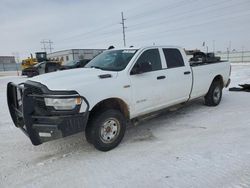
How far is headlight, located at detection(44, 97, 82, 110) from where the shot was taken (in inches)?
129

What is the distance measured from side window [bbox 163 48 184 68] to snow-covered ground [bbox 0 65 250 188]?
4.65 ft

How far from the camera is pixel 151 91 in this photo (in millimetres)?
4398

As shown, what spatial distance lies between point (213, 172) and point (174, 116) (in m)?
2.82

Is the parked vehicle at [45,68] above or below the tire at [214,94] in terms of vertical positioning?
above

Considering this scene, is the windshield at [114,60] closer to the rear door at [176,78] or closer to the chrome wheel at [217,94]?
the rear door at [176,78]

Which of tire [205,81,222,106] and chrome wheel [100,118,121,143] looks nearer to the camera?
chrome wheel [100,118,121,143]

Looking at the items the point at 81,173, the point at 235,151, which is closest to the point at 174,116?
the point at 235,151

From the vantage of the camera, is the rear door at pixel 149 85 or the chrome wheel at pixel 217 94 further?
the chrome wheel at pixel 217 94

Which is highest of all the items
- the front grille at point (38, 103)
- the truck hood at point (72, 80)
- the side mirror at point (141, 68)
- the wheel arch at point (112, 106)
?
the side mirror at point (141, 68)

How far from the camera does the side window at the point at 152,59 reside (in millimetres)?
4434

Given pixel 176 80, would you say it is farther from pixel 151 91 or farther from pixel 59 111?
pixel 59 111

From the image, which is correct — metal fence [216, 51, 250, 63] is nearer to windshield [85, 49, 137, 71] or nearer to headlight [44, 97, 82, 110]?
windshield [85, 49, 137, 71]

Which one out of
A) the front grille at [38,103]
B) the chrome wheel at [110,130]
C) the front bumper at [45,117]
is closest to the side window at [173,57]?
the chrome wheel at [110,130]

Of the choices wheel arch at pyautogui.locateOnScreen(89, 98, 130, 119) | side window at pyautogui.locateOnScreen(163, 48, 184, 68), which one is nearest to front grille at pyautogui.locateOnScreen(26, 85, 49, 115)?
wheel arch at pyautogui.locateOnScreen(89, 98, 130, 119)
